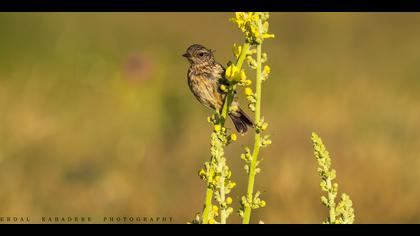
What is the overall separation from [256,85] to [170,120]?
7.76 meters

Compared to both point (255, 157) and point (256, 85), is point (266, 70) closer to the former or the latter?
point (256, 85)

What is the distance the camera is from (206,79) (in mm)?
8141

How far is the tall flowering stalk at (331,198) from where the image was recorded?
3074 millimetres

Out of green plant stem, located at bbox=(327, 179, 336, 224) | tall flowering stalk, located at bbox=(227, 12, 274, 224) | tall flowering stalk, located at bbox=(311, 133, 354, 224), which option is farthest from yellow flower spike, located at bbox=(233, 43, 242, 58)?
green plant stem, located at bbox=(327, 179, 336, 224)

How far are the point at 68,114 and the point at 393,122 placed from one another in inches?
184

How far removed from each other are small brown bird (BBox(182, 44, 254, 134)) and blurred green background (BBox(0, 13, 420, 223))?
1.38 m

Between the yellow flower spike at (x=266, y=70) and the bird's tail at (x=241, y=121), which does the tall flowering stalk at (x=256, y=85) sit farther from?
the bird's tail at (x=241, y=121)

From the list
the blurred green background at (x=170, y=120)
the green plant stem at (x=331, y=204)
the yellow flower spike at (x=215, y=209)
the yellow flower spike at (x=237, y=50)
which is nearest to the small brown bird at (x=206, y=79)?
the blurred green background at (x=170, y=120)

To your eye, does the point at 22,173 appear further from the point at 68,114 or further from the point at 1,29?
the point at 1,29

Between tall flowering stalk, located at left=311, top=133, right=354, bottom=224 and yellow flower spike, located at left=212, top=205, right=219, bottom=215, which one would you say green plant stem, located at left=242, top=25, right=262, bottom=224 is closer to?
yellow flower spike, located at left=212, top=205, right=219, bottom=215

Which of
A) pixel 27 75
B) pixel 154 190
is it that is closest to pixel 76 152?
pixel 154 190

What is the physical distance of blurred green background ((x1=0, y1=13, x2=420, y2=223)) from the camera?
9336mm

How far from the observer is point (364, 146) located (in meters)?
11.4

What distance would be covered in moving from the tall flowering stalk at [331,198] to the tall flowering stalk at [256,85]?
220 millimetres
